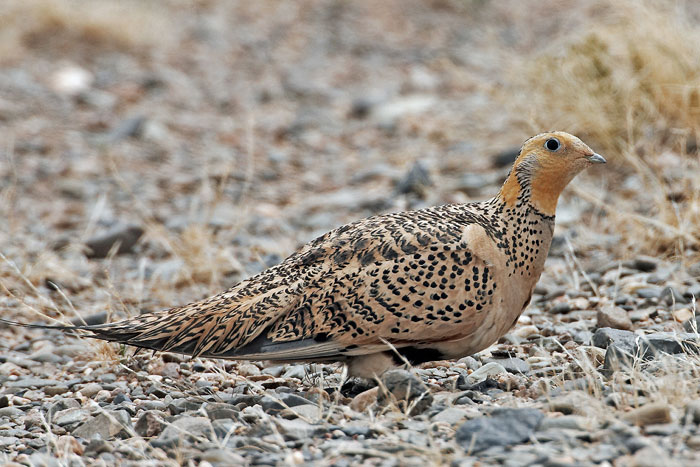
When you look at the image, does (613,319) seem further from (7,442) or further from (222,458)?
(7,442)

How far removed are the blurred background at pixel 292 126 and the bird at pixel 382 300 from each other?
112cm

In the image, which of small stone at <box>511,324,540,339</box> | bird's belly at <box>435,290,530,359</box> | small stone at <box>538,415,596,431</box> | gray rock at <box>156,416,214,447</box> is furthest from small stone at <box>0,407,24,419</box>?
small stone at <box>511,324,540,339</box>

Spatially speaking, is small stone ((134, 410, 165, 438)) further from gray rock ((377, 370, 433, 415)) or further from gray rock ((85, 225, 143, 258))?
gray rock ((85, 225, 143, 258))

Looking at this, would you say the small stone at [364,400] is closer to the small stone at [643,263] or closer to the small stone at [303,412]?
the small stone at [303,412]

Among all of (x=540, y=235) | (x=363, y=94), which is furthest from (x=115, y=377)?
(x=363, y=94)

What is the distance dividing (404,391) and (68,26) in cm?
1004

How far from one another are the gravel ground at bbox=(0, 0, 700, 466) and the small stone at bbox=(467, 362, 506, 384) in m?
0.01

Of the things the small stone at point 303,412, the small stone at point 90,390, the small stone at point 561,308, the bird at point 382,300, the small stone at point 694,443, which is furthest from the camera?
the small stone at point 561,308

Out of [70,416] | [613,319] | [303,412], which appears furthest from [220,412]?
[613,319]

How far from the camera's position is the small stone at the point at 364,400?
3885 millimetres

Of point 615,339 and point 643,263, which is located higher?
point 643,263

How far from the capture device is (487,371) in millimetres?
4430

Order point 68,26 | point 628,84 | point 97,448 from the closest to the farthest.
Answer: point 97,448, point 628,84, point 68,26

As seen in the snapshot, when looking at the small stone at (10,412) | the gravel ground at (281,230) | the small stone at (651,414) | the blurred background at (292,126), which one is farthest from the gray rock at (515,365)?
the small stone at (10,412)
